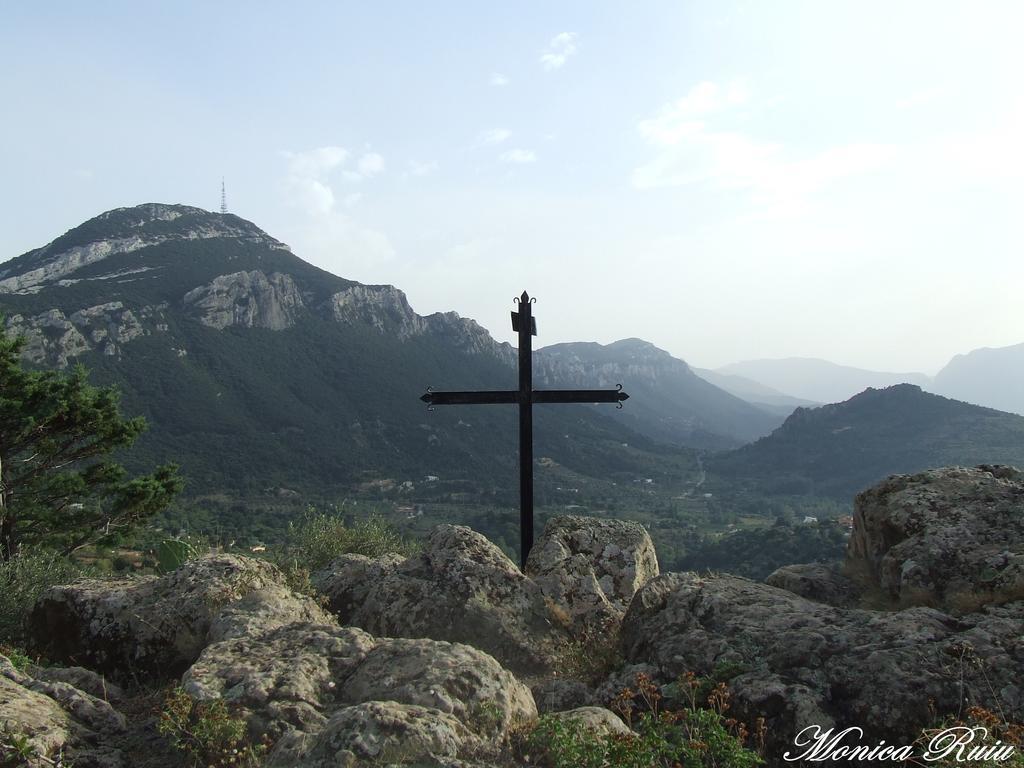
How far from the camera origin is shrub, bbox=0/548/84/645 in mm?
6594

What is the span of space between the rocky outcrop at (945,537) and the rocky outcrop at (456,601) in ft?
10.9

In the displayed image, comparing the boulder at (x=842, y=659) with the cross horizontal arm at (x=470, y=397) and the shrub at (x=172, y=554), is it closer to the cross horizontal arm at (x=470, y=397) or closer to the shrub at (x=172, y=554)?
the cross horizontal arm at (x=470, y=397)

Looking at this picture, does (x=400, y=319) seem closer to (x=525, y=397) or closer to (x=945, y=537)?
(x=525, y=397)

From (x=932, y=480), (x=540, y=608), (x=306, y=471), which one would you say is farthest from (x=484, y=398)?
(x=306, y=471)

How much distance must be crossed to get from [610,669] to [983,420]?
149505 millimetres

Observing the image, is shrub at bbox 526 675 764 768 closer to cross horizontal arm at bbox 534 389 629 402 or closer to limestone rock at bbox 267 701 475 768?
limestone rock at bbox 267 701 475 768

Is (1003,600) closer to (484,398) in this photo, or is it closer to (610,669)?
(610,669)

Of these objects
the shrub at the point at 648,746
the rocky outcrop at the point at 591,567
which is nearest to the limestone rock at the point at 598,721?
the shrub at the point at 648,746

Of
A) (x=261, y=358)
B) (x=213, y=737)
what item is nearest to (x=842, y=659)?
(x=213, y=737)

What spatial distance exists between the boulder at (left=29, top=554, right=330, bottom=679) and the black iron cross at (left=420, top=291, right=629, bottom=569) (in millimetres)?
4183

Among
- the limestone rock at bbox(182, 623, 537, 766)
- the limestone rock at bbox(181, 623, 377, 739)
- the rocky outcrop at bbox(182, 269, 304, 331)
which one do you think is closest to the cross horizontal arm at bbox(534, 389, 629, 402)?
the limestone rock at bbox(181, 623, 377, 739)

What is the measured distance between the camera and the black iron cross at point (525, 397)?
9.95 meters

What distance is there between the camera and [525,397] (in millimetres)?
10250

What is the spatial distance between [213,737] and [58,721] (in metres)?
1.02
